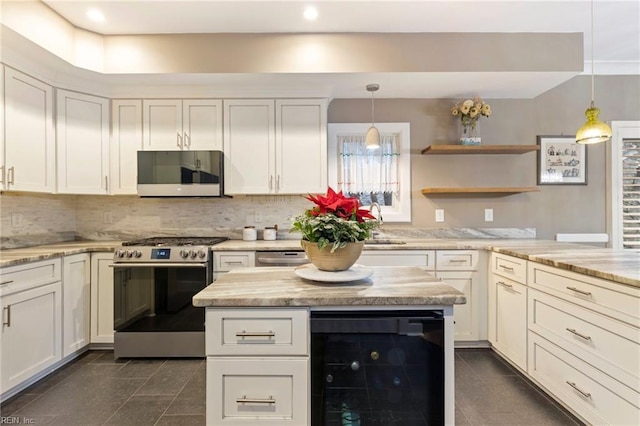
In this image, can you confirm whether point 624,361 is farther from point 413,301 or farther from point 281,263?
point 281,263

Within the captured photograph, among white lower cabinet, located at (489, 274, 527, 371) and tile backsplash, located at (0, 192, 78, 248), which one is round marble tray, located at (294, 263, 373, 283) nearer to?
white lower cabinet, located at (489, 274, 527, 371)

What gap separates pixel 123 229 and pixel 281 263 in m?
1.82

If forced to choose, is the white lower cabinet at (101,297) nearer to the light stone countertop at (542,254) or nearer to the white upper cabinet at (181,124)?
the light stone countertop at (542,254)

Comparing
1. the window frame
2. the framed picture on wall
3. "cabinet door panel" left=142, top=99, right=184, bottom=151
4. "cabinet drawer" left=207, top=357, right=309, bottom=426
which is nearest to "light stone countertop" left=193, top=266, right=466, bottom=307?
"cabinet drawer" left=207, top=357, right=309, bottom=426

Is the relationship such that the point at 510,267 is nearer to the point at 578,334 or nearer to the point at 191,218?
the point at 578,334

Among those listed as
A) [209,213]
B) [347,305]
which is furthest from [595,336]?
[209,213]

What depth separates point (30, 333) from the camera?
2.08 metres

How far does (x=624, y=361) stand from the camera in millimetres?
1423

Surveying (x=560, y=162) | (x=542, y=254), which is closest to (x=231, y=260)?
(x=542, y=254)

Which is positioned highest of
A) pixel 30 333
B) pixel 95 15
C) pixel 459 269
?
pixel 95 15

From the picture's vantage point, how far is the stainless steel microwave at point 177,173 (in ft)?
9.02

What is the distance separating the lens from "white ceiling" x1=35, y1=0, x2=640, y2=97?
2287mm

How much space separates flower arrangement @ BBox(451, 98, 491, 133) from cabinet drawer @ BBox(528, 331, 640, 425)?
6.47 feet

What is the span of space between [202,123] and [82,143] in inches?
41.0
